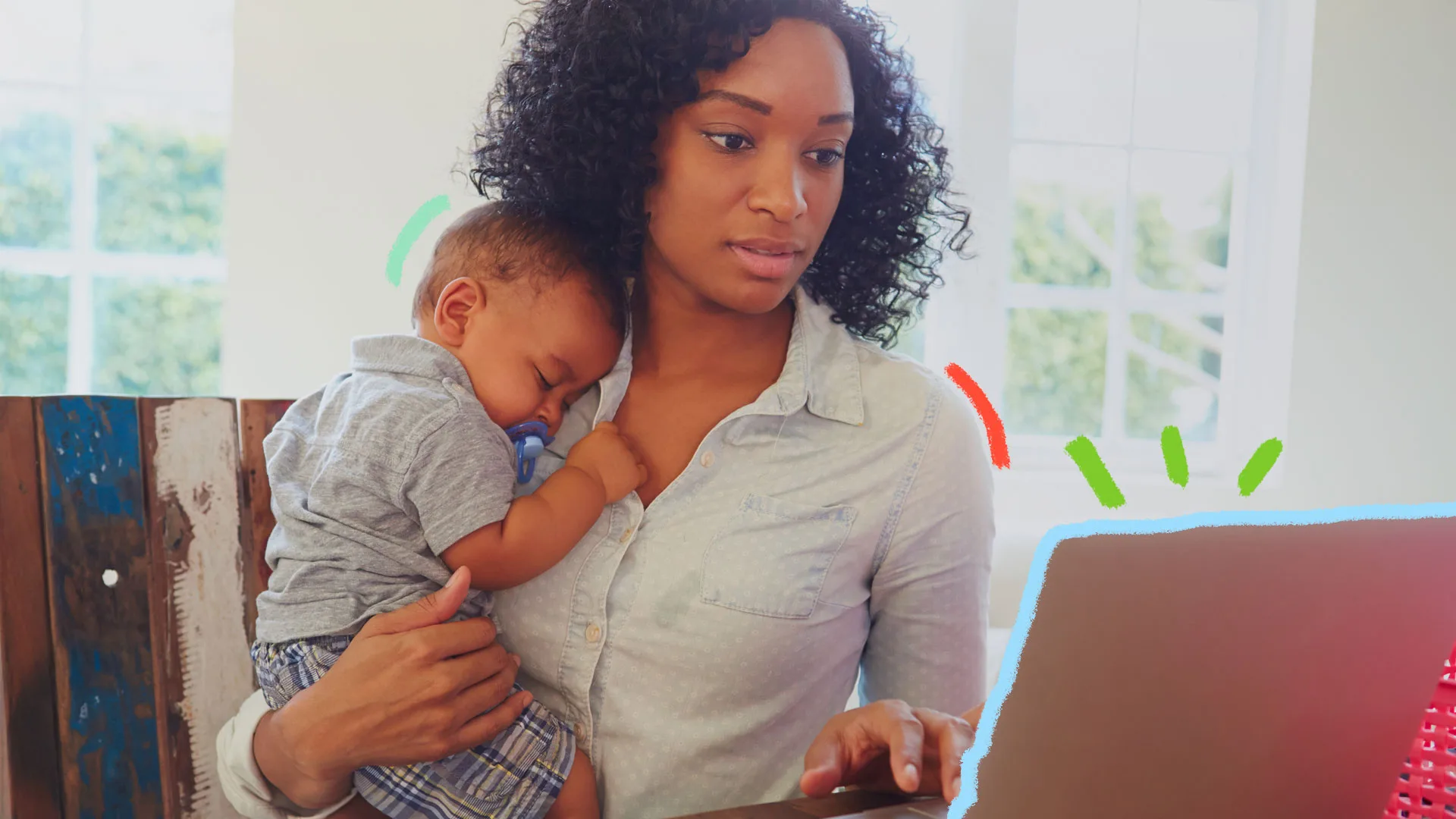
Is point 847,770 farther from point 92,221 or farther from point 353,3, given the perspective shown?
point 92,221

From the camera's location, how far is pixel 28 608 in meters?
1.26

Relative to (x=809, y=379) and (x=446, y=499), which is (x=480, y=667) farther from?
(x=809, y=379)

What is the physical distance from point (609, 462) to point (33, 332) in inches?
97.2

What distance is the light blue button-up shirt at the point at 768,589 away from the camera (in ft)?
4.04

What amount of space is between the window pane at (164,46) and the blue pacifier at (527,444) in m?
2.11

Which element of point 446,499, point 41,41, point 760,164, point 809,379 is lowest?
point 446,499

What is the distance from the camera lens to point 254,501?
4.67 feet

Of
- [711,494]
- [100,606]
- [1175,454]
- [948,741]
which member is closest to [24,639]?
[100,606]

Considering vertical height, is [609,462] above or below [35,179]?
below

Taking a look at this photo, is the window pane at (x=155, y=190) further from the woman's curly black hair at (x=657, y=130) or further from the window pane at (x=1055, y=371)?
the window pane at (x=1055, y=371)

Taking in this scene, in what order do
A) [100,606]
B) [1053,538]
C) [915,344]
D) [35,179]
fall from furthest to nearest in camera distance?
[915,344]
[35,179]
[100,606]
[1053,538]

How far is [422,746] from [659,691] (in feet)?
0.85

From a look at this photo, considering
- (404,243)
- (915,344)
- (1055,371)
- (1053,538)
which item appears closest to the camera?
(1053,538)

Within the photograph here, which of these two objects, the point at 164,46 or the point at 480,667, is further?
the point at 164,46
